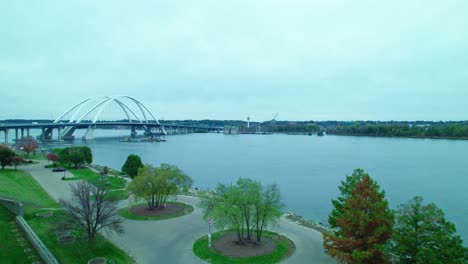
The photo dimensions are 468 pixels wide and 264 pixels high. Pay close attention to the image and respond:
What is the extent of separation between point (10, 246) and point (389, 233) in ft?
59.5

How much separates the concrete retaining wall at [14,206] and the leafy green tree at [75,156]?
27647 millimetres

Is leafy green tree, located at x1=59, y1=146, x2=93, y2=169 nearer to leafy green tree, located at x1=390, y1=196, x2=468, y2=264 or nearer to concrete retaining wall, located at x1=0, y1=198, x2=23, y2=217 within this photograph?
concrete retaining wall, located at x1=0, y1=198, x2=23, y2=217

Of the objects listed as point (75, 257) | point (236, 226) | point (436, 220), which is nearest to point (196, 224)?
point (236, 226)

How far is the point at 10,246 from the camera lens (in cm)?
1531

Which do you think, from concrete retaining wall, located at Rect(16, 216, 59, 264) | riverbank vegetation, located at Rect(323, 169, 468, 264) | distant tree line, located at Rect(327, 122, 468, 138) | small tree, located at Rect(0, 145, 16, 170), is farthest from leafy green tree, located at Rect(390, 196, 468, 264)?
distant tree line, located at Rect(327, 122, 468, 138)

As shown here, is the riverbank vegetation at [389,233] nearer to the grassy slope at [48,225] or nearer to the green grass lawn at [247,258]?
the green grass lawn at [247,258]

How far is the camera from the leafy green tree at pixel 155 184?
2327 cm

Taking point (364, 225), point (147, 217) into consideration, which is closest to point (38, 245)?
point (147, 217)

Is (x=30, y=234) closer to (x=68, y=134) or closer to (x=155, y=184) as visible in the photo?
(x=155, y=184)

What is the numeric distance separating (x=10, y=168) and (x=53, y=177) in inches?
452

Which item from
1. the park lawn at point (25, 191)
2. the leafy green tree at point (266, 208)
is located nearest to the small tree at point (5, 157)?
the park lawn at point (25, 191)

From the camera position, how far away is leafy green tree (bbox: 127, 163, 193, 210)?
23266mm

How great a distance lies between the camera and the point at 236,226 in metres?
18.1

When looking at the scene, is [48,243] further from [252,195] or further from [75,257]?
[252,195]
